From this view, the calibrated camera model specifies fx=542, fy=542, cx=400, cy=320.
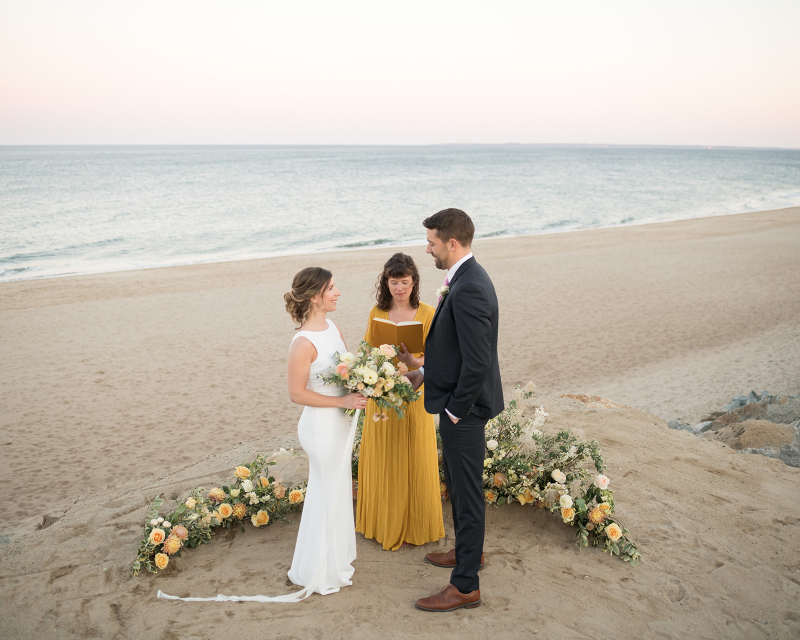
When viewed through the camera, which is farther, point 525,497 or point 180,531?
point 525,497

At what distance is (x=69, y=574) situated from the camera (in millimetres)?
4250

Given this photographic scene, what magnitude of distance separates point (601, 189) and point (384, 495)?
6274cm

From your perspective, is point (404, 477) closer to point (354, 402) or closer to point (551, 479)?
point (354, 402)

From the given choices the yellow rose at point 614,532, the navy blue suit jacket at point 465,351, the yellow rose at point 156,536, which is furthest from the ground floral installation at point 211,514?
the yellow rose at point 614,532

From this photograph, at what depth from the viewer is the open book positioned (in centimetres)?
460

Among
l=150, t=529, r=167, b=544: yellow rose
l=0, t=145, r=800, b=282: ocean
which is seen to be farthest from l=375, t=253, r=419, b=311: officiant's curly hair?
l=0, t=145, r=800, b=282: ocean

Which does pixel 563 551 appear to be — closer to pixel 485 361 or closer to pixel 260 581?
pixel 485 361

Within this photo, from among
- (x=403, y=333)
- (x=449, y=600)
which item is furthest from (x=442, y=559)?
(x=403, y=333)

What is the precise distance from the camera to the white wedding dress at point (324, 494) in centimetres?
380

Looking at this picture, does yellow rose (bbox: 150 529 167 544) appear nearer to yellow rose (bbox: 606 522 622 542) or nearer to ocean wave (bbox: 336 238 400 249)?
yellow rose (bbox: 606 522 622 542)

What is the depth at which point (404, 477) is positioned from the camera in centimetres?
Result: 448

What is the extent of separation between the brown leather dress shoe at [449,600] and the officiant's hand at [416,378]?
145cm

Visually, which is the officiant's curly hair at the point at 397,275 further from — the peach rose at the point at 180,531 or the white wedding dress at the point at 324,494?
the peach rose at the point at 180,531

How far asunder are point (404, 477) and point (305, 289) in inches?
71.6
